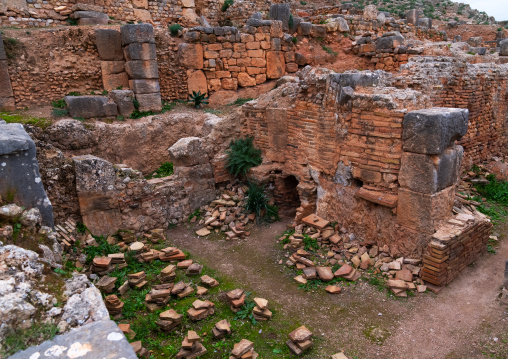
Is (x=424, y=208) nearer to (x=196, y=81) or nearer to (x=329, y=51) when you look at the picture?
(x=196, y=81)

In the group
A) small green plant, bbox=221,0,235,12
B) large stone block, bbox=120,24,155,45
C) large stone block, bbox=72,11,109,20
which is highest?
small green plant, bbox=221,0,235,12

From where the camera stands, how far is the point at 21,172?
145 inches

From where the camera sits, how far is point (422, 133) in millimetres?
5254

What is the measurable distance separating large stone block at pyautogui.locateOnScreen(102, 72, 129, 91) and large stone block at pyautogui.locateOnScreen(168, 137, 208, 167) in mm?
4256

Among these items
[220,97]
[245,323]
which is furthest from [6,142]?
[220,97]

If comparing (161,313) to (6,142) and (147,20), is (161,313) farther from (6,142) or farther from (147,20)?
(147,20)

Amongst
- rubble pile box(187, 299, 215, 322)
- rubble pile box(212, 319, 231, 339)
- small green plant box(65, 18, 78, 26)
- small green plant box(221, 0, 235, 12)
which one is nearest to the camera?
rubble pile box(212, 319, 231, 339)

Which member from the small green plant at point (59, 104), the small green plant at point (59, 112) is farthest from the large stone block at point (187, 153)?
the small green plant at point (59, 104)

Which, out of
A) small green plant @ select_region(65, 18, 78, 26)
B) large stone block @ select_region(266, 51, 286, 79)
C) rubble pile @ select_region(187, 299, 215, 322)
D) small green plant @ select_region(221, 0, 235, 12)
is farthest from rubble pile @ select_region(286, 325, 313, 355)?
small green plant @ select_region(221, 0, 235, 12)

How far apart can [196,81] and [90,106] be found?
3768 millimetres

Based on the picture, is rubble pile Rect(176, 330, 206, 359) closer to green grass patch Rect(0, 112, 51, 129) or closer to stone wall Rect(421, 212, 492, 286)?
stone wall Rect(421, 212, 492, 286)

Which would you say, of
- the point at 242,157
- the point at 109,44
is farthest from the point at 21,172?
the point at 109,44

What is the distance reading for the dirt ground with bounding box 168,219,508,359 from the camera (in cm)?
440

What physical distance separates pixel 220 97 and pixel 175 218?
5.71m
